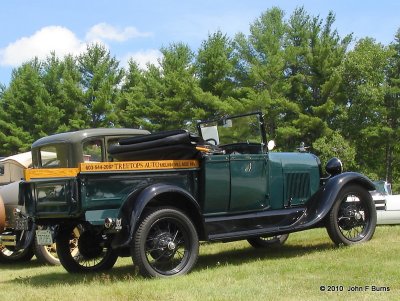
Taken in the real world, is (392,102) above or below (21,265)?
above

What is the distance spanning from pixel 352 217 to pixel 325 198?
1.76ft

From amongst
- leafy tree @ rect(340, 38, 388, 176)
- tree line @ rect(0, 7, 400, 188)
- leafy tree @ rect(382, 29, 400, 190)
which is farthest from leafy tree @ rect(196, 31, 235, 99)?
leafy tree @ rect(382, 29, 400, 190)

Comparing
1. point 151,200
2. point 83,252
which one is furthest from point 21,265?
point 151,200

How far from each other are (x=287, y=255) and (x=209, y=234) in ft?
4.59

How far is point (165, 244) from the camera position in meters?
5.94

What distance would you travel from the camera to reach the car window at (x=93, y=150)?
8.62 metres

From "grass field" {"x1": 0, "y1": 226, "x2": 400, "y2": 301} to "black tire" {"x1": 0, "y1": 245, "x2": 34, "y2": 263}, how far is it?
1.98ft

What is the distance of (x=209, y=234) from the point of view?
6.30 m

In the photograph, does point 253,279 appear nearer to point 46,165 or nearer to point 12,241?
point 12,241

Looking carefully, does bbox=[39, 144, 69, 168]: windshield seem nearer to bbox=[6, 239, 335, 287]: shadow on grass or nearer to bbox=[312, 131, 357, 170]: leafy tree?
bbox=[6, 239, 335, 287]: shadow on grass

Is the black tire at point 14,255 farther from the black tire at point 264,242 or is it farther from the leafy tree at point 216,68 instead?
the leafy tree at point 216,68

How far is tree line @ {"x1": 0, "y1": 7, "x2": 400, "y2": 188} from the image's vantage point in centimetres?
2952

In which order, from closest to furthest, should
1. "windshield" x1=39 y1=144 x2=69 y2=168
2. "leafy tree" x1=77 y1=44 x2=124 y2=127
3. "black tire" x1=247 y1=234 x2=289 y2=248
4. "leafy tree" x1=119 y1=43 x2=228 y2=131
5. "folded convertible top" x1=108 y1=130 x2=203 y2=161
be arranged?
1. "folded convertible top" x1=108 y1=130 x2=203 y2=161
2. "black tire" x1=247 y1=234 x2=289 y2=248
3. "windshield" x1=39 y1=144 x2=69 y2=168
4. "leafy tree" x1=119 y1=43 x2=228 y2=131
5. "leafy tree" x1=77 y1=44 x2=124 y2=127

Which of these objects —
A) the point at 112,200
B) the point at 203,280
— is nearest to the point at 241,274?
the point at 203,280
